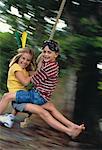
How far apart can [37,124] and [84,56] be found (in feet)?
3.86

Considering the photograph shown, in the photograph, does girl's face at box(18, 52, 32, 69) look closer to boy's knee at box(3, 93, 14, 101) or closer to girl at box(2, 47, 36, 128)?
girl at box(2, 47, 36, 128)

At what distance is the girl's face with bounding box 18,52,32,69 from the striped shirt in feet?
0.48

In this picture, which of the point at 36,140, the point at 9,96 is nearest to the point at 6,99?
the point at 9,96

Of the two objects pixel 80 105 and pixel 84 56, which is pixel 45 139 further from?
pixel 84 56

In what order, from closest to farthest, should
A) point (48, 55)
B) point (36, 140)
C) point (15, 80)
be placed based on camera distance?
point (48, 55) → point (15, 80) → point (36, 140)

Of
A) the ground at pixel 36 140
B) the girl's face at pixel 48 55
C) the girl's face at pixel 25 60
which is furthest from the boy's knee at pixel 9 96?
the ground at pixel 36 140

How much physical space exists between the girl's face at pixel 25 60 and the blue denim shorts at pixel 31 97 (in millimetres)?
221

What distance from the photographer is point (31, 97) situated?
4.01m

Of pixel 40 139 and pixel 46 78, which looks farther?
pixel 40 139

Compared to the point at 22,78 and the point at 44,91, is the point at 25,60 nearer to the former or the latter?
the point at 22,78

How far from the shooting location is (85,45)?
4797 mm

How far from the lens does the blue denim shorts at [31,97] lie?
398 cm

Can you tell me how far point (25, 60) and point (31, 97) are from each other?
0.30 m

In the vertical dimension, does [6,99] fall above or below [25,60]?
below
